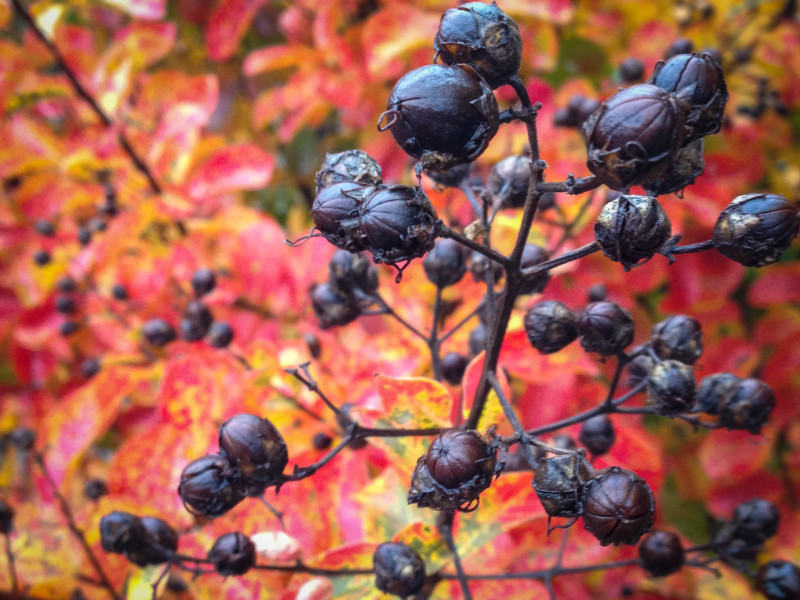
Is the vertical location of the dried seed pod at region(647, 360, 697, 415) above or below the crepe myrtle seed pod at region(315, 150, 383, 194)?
below

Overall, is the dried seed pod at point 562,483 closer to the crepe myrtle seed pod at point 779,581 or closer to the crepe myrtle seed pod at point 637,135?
the crepe myrtle seed pod at point 637,135

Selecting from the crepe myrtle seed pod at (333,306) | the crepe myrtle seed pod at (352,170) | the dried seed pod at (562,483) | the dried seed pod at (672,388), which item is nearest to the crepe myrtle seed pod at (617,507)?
the dried seed pod at (562,483)

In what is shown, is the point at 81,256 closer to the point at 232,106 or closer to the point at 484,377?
the point at 232,106

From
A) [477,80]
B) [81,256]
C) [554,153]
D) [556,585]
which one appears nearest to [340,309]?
[477,80]

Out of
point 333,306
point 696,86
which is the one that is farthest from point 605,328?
point 333,306

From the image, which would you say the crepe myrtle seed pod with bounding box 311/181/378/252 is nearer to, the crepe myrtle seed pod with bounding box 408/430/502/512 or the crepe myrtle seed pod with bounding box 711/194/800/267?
the crepe myrtle seed pod with bounding box 408/430/502/512

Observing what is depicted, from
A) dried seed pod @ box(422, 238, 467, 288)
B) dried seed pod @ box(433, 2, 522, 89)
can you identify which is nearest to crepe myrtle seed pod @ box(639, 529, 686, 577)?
dried seed pod @ box(422, 238, 467, 288)
